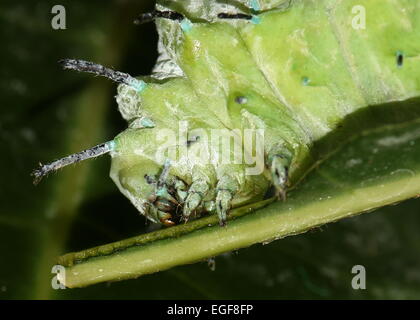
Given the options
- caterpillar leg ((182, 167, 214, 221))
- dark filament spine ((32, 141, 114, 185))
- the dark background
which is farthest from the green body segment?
the dark background

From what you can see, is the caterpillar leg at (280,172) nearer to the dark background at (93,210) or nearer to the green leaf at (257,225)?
the green leaf at (257,225)

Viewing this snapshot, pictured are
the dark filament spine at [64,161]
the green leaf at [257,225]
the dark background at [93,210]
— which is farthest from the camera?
the dark background at [93,210]

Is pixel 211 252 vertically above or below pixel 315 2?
below

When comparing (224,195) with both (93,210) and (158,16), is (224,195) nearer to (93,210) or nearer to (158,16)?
(158,16)

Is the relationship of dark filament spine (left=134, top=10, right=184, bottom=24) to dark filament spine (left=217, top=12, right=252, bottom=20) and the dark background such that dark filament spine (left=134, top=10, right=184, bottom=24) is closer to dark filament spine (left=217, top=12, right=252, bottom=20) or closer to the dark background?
dark filament spine (left=217, top=12, right=252, bottom=20)

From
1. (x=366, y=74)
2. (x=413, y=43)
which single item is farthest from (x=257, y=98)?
(x=413, y=43)

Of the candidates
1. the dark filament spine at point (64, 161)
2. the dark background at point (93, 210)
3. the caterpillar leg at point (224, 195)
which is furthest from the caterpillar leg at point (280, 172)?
the dark background at point (93, 210)
